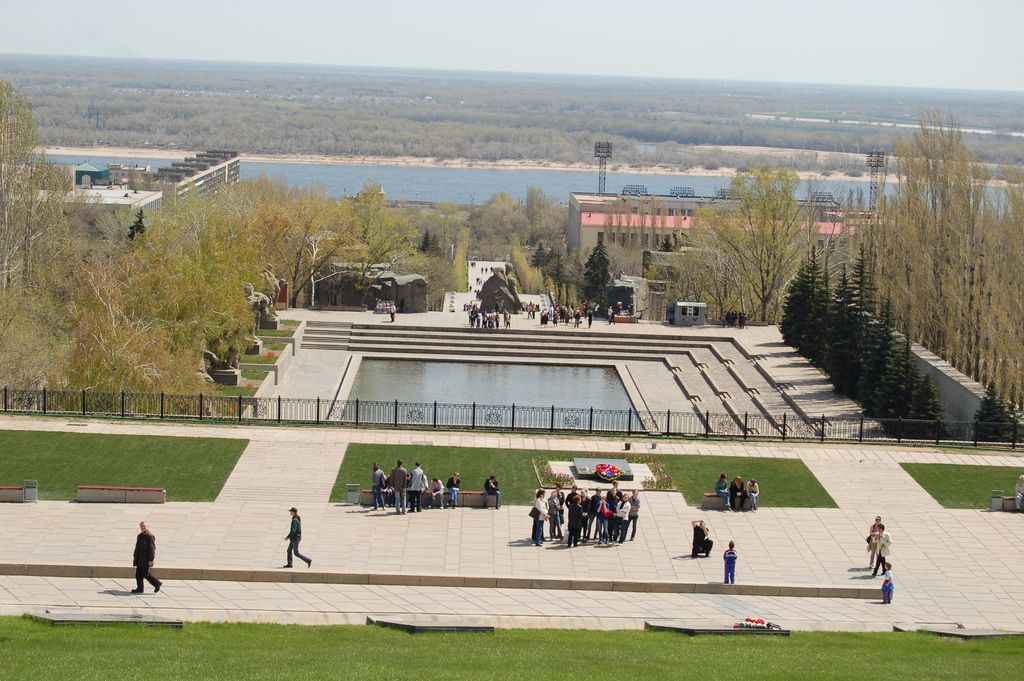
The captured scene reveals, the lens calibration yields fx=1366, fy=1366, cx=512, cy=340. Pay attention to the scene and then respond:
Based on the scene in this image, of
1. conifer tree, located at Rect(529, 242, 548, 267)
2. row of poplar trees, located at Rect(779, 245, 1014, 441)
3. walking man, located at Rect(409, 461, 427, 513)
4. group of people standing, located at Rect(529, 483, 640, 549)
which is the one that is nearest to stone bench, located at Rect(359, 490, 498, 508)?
walking man, located at Rect(409, 461, 427, 513)

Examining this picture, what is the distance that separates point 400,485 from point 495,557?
10.3 feet

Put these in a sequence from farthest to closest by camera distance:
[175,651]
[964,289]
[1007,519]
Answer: [964,289] < [1007,519] < [175,651]

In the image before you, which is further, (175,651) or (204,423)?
(204,423)

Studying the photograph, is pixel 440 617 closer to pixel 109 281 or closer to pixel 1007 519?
pixel 1007 519

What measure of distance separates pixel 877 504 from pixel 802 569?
16.9 ft

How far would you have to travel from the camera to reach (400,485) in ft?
90.4

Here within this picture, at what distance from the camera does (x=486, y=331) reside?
55625mm

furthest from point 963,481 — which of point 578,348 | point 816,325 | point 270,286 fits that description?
point 270,286

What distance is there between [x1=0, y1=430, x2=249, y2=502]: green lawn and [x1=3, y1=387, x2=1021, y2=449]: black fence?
232 centimetres

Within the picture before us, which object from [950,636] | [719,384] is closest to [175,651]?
[950,636]

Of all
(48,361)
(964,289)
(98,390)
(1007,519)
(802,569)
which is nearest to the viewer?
(802,569)

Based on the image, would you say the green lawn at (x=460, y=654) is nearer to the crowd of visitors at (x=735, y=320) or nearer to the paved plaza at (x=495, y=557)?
the paved plaza at (x=495, y=557)

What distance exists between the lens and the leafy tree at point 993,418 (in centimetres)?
3638

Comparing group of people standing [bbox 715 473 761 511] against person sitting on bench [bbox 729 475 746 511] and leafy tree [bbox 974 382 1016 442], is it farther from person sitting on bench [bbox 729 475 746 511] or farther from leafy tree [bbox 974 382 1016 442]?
leafy tree [bbox 974 382 1016 442]
